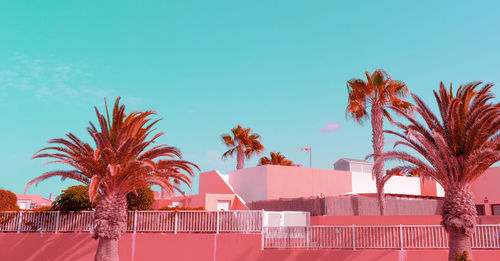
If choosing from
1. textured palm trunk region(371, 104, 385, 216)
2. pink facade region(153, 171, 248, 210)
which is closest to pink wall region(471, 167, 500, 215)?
textured palm trunk region(371, 104, 385, 216)

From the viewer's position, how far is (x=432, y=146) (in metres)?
16.6

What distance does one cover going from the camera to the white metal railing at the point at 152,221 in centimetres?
1973

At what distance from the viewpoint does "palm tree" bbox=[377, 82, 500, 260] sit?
1570cm

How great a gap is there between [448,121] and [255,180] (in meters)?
18.4

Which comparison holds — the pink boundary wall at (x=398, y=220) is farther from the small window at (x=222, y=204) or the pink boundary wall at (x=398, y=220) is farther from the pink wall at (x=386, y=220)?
the small window at (x=222, y=204)

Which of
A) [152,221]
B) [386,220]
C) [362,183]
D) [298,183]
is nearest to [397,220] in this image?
[386,220]

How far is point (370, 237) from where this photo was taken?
60.2 ft

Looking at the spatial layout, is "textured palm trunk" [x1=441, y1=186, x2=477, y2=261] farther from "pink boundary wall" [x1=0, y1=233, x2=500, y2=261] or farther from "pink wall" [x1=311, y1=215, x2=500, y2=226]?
"pink wall" [x1=311, y1=215, x2=500, y2=226]

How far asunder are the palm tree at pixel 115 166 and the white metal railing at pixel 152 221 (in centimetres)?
154

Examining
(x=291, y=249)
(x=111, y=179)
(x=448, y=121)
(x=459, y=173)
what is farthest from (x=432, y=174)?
(x=111, y=179)

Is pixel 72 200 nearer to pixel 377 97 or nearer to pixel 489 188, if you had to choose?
pixel 377 97

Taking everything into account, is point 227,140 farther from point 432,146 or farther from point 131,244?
point 432,146

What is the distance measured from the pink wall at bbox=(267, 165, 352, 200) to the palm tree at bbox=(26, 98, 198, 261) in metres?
13.0

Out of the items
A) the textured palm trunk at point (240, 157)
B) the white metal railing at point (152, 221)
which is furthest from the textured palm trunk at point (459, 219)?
the textured palm trunk at point (240, 157)
